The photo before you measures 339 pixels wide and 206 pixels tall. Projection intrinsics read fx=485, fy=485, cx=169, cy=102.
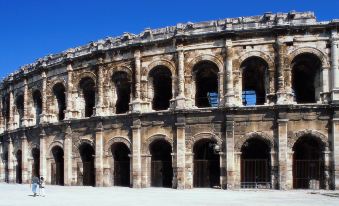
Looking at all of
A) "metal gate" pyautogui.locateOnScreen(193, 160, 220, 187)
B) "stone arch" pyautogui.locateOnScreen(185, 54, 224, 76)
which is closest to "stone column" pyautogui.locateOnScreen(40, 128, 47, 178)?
"metal gate" pyautogui.locateOnScreen(193, 160, 220, 187)

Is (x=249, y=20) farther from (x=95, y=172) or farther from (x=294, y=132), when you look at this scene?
(x=95, y=172)

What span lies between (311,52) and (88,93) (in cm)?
1156

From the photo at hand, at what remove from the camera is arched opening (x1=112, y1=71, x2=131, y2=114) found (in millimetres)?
23312

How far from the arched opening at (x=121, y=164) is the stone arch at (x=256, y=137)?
5.57 metres

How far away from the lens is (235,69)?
2081cm

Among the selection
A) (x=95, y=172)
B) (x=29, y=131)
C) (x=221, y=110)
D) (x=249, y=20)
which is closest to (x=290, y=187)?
(x=221, y=110)

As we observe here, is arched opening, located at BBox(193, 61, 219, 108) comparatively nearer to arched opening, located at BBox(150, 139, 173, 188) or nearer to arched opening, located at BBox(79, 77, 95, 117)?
arched opening, located at BBox(150, 139, 173, 188)

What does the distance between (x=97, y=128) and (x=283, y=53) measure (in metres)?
9.25

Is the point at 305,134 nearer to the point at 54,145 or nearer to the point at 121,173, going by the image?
the point at 121,173

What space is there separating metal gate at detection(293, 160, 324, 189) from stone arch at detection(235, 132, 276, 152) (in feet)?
5.12

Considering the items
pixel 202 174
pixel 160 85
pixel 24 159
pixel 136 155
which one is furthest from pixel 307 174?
pixel 24 159

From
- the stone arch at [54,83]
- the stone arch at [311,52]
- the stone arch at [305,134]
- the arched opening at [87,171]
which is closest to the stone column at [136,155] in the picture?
the arched opening at [87,171]

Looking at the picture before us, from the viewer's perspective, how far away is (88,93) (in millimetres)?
25500

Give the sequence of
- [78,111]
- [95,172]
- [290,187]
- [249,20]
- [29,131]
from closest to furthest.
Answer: [290,187] → [249,20] → [95,172] → [78,111] → [29,131]
